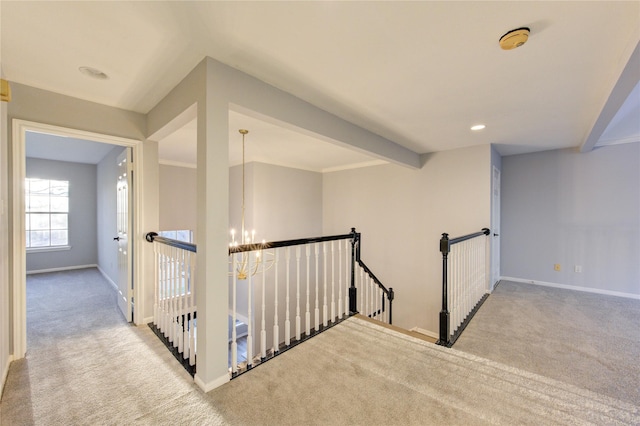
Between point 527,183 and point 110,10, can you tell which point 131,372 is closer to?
point 110,10

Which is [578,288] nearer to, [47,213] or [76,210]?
[76,210]

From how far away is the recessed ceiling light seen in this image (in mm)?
1967

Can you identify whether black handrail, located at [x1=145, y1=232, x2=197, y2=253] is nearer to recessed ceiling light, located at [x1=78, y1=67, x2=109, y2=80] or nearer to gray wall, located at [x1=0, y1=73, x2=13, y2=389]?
gray wall, located at [x1=0, y1=73, x2=13, y2=389]

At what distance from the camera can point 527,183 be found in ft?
15.0

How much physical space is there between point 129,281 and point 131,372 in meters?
1.26

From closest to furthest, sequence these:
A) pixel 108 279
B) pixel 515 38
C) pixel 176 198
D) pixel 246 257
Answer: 1. pixel 515 38
2. pixel 246 257
3. pixel 108 279
4. pixel 176 198

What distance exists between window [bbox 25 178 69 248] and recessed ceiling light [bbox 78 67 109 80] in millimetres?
5291

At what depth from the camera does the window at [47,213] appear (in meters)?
5.36

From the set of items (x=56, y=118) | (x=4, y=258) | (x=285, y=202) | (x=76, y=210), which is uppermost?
(x=56, y=118)

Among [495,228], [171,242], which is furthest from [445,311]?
[171,242]

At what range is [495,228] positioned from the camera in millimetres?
4340

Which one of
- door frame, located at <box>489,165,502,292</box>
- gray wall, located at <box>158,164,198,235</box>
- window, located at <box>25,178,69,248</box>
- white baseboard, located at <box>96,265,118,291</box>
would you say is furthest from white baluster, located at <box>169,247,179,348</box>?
window, located at <box>25,178,69,248</box>

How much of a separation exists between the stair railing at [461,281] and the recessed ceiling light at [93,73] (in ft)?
10.7

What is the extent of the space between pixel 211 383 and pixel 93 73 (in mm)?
2521
